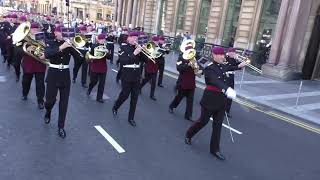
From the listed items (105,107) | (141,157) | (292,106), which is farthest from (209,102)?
(292,106)

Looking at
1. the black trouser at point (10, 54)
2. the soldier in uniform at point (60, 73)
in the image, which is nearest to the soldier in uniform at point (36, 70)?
the soldier in uniform at point (60, 73)

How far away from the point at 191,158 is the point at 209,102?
1070 mm

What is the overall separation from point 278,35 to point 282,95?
21.9 feet

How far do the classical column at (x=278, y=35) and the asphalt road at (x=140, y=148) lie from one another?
10952 mm

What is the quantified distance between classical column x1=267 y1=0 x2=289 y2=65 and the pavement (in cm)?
149

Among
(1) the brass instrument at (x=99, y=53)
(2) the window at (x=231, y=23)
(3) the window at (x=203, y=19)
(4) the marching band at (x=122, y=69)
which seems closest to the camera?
(4) the marching band at (x=122, y=69)

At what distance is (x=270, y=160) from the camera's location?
7340 millimetres

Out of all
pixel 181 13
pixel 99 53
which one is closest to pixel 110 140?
pixel 99 53

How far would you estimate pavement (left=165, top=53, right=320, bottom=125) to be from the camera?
12180 mm

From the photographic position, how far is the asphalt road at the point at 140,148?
6039mm

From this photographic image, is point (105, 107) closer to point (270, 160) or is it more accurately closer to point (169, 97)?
point (169, 97)

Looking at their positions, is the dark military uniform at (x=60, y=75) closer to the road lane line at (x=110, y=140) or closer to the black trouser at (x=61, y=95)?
the black trouser at (x=61, y=95)

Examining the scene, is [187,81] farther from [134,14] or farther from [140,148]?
[134,14]

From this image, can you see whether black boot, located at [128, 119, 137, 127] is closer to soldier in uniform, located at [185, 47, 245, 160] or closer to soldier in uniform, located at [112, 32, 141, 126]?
soldier in uniform, located at [112, 32, 141, 126]
